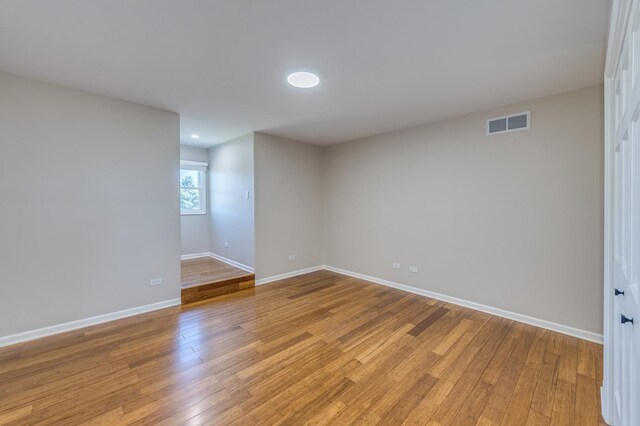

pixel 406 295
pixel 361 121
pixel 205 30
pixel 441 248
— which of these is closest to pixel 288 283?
pixel 406 295

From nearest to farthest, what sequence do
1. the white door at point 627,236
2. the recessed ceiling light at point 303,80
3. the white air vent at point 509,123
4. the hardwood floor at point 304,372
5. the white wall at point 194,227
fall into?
the white door at point 627,236 → the hardwood floor at point 304,372 → the recessed ceiling light at point 303,80 → the white air vent at point 509,123 → the white wall at point 194,227

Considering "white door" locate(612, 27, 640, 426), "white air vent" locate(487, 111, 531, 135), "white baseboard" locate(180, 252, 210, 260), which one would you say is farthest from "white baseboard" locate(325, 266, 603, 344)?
"white baseboard" locate(180, 252, 210, 260)

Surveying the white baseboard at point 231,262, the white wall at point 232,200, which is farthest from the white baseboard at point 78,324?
the white wall at point 232,200

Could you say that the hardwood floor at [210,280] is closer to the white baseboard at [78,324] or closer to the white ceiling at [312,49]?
the white baseboard at [78,324]

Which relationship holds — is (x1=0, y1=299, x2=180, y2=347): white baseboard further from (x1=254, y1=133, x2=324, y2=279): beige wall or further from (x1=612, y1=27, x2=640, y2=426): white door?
(x1=612, y1=27, x2=640, y2=426): white door

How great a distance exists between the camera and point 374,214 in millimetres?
4535

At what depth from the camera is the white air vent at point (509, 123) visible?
9.73 feet

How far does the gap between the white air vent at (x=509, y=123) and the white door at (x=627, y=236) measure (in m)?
1.58

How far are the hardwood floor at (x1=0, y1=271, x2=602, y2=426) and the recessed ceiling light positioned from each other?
100 inches

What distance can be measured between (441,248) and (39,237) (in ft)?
15.3

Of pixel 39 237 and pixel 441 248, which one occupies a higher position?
pixel 39 237

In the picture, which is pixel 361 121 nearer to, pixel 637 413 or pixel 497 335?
pixel 497 335

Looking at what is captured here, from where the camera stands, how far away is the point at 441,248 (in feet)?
12.1

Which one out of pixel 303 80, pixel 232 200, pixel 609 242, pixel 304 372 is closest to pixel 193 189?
pixel 232 200
